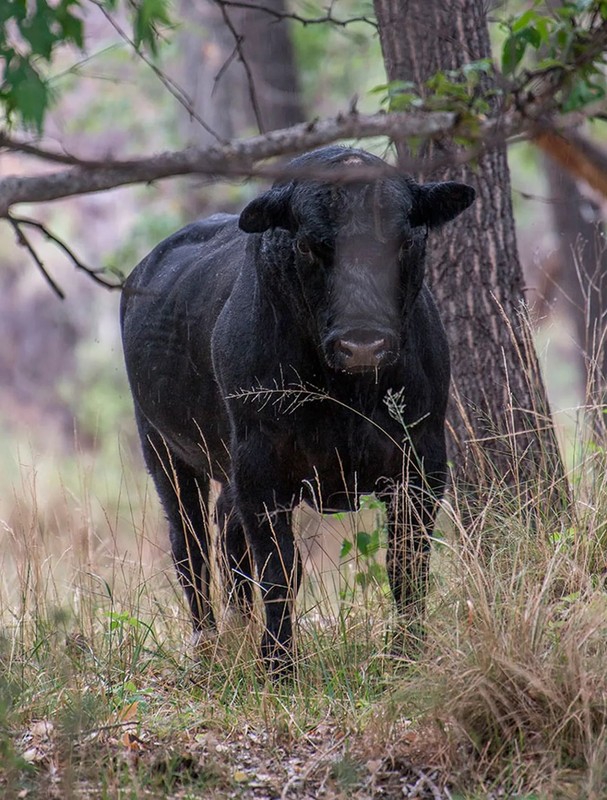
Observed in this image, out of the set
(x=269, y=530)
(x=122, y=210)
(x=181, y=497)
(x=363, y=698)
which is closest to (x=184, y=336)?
(x=181, y=497)

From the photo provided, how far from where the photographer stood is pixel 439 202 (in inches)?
196

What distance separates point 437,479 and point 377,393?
0.49 metres

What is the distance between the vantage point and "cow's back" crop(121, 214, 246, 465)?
575 centimetres

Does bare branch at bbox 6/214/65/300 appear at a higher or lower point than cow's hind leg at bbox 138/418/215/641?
higher

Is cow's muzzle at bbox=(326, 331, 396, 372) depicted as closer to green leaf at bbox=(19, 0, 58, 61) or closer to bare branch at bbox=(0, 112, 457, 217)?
bare branch at bbox=(0, 112, 457, 217)

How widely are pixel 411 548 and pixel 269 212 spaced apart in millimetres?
1559

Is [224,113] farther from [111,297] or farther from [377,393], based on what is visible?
[377,393]

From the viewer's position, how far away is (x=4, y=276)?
87.9 feet

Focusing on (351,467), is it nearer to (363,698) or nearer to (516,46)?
(363,698)

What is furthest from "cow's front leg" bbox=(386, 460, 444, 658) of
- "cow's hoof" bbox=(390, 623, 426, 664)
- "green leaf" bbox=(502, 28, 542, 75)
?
"green leaf" bbox=(502, 28, 542, 75)

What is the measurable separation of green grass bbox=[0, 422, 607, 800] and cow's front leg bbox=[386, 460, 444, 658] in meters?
0.08

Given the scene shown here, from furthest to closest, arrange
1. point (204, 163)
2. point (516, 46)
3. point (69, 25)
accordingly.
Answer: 1. point (516, 46)
2. point (69, 25)
3. point (204, 163)

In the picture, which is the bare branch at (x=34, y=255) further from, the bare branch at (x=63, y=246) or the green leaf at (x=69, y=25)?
the green leaf at (x=69, y=25)

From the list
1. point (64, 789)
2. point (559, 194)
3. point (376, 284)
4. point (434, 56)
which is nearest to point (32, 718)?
point (64, 789)
